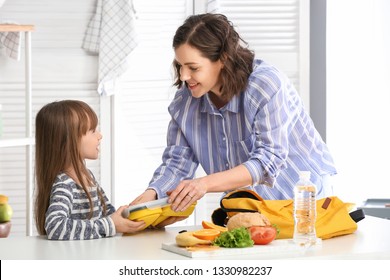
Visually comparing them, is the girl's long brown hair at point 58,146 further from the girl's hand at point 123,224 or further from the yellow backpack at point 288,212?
the yellow backpack at point 288,212

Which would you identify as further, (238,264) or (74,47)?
(74,47)

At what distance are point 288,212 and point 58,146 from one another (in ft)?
2.30

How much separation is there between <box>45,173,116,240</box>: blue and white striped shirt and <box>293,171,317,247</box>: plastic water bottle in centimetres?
52

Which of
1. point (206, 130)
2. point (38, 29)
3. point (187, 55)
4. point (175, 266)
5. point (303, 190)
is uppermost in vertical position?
point (38, 29)

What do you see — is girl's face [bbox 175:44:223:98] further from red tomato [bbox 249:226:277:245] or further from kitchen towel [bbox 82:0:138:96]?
kitchen towel [bbox 82:0:138:96]

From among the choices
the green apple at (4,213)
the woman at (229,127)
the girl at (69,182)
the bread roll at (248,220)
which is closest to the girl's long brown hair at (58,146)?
the girl at (69,182)

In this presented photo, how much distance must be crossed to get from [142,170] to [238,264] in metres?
2.53

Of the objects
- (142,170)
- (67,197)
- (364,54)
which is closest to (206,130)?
(67,197)

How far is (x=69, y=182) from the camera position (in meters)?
2.42

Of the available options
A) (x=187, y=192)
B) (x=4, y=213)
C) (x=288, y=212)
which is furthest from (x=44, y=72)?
(x=288, y=212)

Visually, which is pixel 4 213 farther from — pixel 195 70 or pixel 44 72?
pixel 195 70

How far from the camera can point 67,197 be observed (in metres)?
2.39

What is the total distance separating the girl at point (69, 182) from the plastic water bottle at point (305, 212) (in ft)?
1.53

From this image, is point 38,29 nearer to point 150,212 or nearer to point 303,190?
point 150,212
